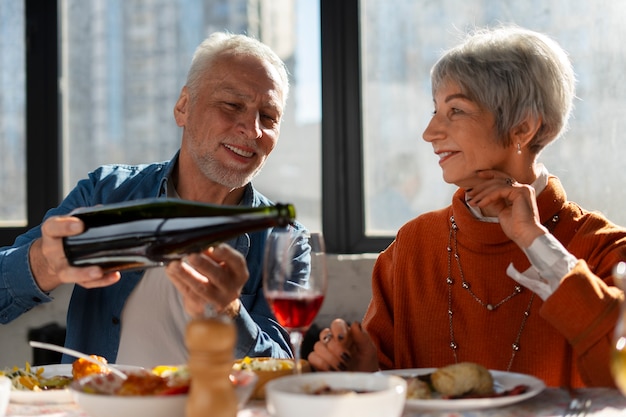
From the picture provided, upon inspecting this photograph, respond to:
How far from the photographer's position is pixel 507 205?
1646 mm

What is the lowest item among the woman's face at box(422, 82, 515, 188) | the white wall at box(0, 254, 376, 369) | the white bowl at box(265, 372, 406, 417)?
the white wall at box(0, 254, 376, 369)

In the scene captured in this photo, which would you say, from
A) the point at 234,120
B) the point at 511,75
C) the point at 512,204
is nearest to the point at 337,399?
the point at 512,204

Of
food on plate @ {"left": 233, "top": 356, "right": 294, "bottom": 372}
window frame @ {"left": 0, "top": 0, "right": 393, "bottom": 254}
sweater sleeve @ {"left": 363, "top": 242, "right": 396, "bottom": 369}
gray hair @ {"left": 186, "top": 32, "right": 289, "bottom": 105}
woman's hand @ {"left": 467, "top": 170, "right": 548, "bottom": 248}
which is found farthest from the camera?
window frame @ {"left": 0, "top": 0, "right": 393, "bottom": 254}

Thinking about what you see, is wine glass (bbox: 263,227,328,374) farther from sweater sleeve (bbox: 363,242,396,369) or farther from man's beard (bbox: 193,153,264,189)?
man's beard (bbox: 193,153,264,189)

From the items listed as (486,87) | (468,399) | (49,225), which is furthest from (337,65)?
(468,399)

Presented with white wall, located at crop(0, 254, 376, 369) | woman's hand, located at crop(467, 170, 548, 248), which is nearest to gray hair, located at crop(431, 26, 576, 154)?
woman's hand, located at crop(467, 170, 548, 248)

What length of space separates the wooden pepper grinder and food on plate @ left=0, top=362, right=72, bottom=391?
0.47 metres

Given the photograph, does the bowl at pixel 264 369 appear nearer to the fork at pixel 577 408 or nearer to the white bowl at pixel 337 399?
the white bowl at pixel 337 399

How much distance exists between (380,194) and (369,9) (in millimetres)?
717

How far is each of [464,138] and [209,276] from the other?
68 cm

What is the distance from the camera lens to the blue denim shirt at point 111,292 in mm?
1683

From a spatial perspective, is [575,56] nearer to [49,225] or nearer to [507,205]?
[507,205]

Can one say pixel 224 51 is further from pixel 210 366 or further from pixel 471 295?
pixel 210 366

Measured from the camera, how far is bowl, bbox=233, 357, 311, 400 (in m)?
1.19
